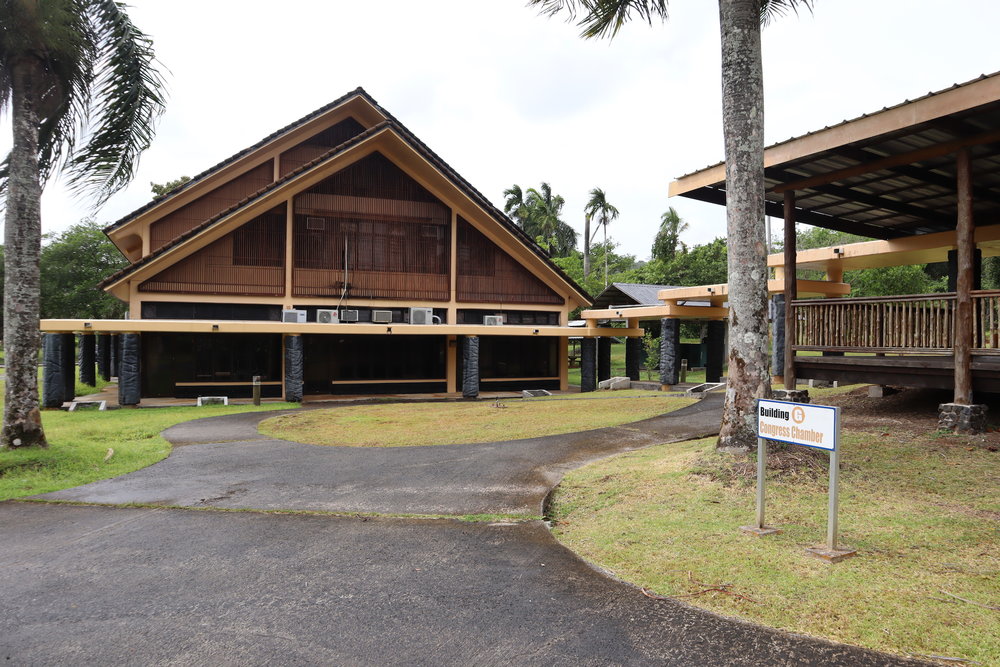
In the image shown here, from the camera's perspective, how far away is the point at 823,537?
5449 mm

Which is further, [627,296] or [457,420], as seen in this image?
[627,296]

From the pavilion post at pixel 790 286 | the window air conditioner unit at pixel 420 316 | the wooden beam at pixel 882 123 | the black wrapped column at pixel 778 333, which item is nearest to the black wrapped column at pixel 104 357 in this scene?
the window air conditioner unit at pixel 420 316

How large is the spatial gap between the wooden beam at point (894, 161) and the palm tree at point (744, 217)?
319 centimetres

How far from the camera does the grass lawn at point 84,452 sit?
28.1 ft

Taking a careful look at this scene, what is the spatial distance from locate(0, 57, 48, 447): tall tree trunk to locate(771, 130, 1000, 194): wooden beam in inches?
513

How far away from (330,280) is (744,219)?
54.6 feet

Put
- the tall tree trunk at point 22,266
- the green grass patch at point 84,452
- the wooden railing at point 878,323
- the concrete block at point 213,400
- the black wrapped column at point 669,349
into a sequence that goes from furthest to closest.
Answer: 1. the black wrapped column at point 669,349
2. the concrete block at point 213,400
3. the wooden railing at point 878,323
4. the tall tree trunk at point 22,266
5. the green grass patch at point 84,452

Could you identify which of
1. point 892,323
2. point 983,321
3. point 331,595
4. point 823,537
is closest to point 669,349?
point 892,323

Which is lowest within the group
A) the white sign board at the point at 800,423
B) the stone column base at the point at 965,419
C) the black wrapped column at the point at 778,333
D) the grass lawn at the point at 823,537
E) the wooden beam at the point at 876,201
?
the grass lawn at the point at 823,537

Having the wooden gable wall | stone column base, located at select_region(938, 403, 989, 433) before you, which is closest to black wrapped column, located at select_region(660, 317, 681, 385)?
stone column base, located at select_region(938, 403, 989, 433)

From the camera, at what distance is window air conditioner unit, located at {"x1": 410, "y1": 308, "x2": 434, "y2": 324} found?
72.9ft

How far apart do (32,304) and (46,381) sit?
10393 mm

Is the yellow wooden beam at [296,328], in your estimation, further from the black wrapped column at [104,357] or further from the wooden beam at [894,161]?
the black wrapped column at [104,357]

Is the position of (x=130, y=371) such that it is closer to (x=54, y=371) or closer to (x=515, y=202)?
(x=54, y=371)
